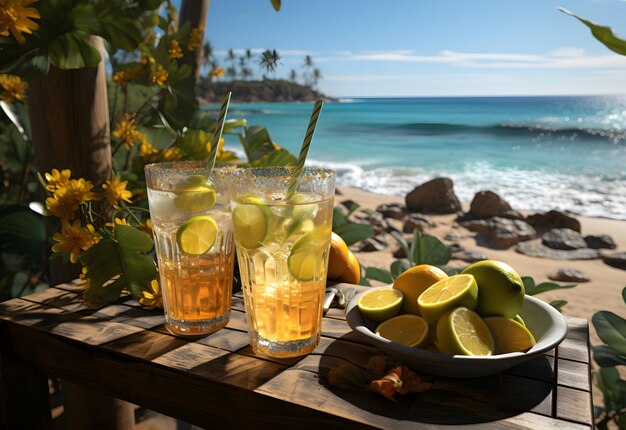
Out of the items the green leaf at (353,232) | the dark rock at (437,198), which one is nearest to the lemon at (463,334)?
the green leaf at (353,232)

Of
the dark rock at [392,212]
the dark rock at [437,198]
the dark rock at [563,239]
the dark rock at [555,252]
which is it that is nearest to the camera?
the dark rock at [555,252]

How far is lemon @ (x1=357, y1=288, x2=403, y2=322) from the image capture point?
85 centimetres

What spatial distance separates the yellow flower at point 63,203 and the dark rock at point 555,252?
16.8 feet

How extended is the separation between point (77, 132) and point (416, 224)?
5307 mm

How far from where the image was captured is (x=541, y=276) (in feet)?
15.2

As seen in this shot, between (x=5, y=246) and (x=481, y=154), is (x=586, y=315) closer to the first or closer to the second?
(x=5, y=246)

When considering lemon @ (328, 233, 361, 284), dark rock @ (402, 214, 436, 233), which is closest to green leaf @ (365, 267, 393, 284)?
lemon @ (328, 233, 361, 284)

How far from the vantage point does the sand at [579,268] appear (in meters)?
4.05

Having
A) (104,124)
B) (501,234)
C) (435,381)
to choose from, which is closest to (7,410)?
(104,124)

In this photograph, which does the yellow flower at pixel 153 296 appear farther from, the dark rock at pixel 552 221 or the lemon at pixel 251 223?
the dark rock at pixel 552 221

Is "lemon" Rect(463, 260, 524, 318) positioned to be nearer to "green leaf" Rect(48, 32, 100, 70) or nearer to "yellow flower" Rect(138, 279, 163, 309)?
"yellow flower" Rect(138, 279, 163, 309)

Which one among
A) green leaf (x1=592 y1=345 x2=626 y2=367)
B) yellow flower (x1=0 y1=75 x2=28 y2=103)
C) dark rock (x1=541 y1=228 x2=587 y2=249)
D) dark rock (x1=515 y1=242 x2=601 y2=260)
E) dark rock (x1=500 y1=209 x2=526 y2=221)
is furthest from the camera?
dark rock (x1=500 y1=209 x2=526 y2=221)

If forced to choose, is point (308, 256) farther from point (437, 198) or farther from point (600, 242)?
point (437, 198)

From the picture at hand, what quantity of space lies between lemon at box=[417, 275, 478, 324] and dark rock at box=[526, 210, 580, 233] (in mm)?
6013
